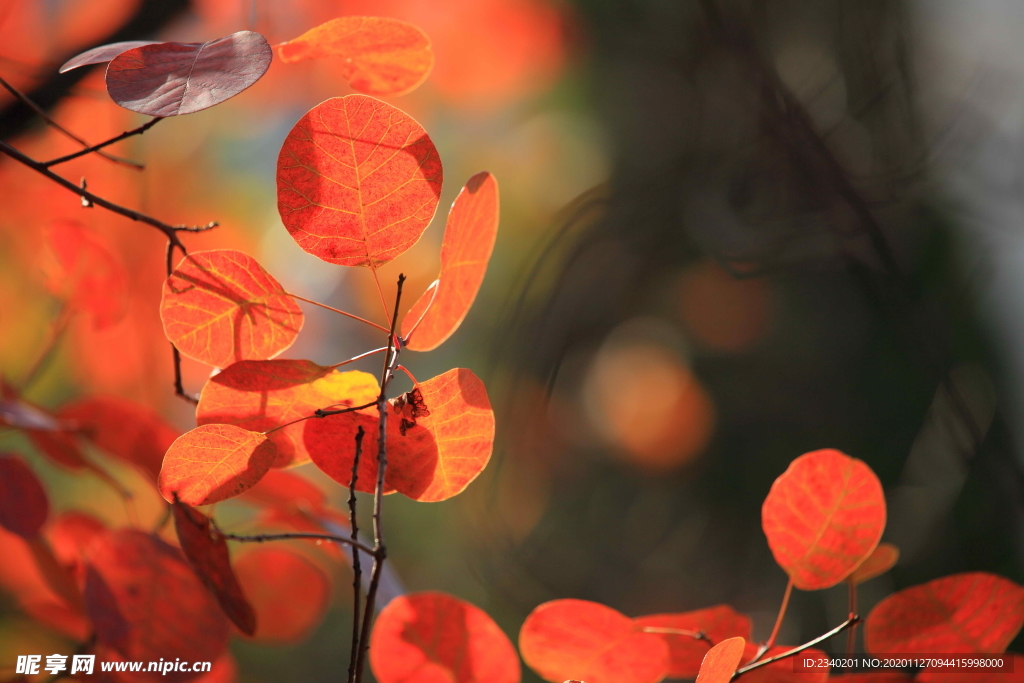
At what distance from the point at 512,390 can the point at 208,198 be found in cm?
44

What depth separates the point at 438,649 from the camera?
19 centimetres

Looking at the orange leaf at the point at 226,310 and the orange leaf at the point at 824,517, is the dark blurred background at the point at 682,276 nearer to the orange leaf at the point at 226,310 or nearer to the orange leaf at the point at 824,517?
the orange leaf at the point at 824,517

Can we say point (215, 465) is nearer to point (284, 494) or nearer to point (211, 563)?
point (211, 563)

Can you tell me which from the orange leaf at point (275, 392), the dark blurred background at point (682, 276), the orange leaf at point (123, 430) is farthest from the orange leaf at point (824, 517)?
the dark blurred background at point (682, 276)

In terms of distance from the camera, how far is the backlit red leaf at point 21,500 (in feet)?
0.81

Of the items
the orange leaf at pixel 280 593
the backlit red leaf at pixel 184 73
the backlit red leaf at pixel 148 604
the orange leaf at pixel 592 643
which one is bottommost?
the orange leaf at pixel 280 593

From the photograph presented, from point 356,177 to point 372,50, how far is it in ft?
0.26

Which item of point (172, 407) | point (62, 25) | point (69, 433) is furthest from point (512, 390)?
point (62, 25)

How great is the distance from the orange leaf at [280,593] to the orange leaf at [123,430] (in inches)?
4.8

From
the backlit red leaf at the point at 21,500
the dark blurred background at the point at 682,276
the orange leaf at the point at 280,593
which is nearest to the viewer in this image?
the backlit red leaf at the point at 21,500

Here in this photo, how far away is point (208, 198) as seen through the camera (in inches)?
28.1

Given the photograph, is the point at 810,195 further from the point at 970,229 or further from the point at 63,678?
the point at 63,678

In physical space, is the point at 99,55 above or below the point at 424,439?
above

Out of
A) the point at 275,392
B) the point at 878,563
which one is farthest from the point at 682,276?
the point at 275,392
